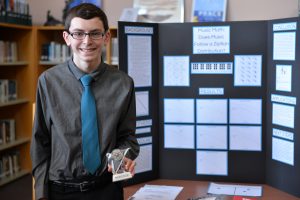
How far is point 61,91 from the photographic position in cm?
177

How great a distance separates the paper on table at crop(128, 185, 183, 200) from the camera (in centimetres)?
243

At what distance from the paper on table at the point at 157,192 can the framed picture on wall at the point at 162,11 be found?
3149 millimetres

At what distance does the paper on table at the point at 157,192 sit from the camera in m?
2.43

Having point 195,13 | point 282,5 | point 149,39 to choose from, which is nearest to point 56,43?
point 195,13

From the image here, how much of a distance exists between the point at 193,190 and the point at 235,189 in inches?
9.8

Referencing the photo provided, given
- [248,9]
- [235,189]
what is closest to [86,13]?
[235,189]

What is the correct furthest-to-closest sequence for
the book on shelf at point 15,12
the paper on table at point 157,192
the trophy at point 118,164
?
the book on shelf at point 15,12, the paper on table at point 157,192, the trophy at point 118,164

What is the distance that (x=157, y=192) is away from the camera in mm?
2510

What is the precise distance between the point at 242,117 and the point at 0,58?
3.47 m

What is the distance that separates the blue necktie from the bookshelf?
12.9 feet

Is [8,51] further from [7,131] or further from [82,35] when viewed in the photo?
[82,35]

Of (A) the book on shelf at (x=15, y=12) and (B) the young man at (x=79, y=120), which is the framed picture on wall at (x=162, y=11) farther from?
(B) the young man at (x=79, y=120)

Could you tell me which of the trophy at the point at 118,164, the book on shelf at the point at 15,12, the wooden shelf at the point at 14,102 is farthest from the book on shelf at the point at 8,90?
the trophy at the point at 118,164

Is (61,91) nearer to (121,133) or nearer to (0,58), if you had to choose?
(121,133)
